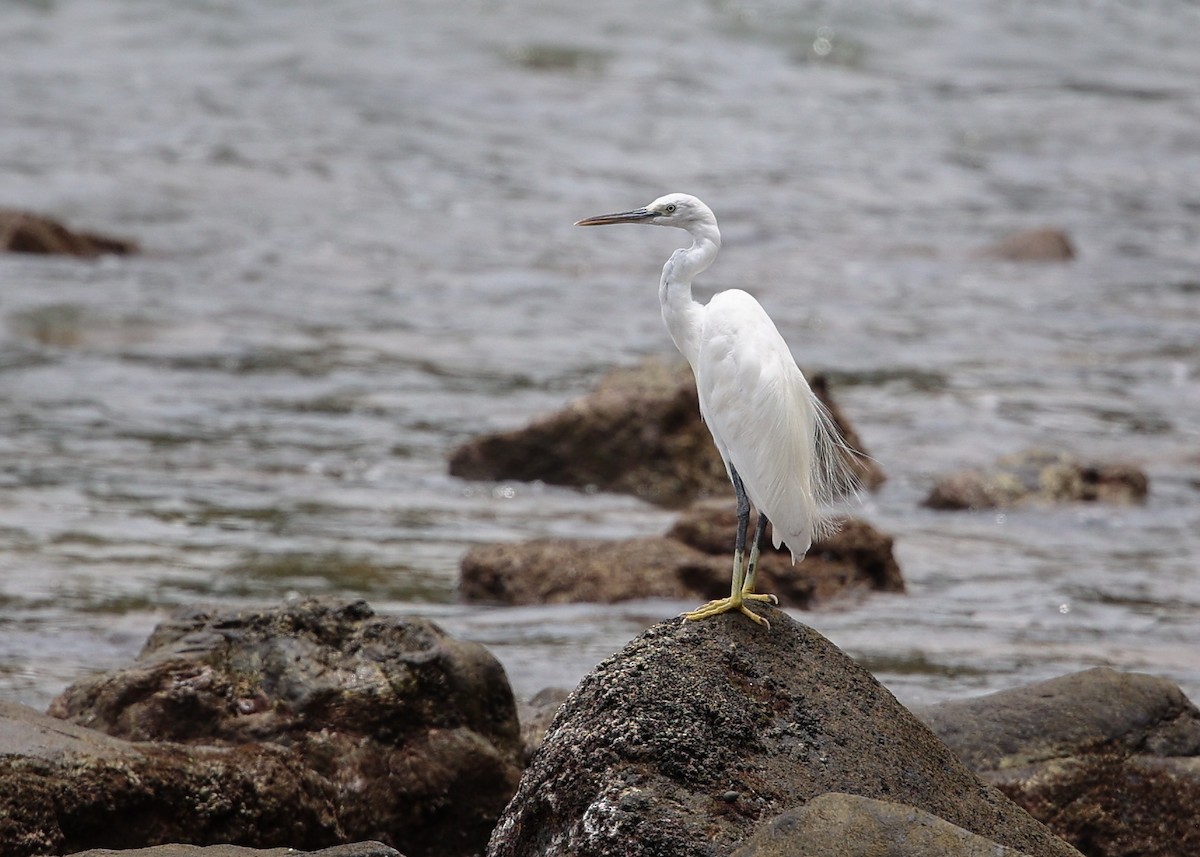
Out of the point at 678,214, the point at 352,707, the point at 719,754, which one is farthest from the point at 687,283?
the point at 352,707

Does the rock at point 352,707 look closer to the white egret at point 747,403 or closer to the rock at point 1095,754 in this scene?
the white egret at point 747,403

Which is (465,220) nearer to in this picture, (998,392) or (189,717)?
(998,392)

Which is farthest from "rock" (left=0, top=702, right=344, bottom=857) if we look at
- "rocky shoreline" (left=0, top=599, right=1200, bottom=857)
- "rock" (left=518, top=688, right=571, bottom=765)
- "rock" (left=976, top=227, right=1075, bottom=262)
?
"rock" (left=976, top=227, right=1075, bottom=262)

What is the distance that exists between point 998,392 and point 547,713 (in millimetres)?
7120

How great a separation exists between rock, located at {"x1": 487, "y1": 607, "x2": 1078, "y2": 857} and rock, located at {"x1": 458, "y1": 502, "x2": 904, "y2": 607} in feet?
9.96

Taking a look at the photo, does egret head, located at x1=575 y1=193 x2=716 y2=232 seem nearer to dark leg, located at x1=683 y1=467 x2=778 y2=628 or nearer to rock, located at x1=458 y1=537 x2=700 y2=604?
dark leg, located at x1=683 y1=467 x2=778 y2=628

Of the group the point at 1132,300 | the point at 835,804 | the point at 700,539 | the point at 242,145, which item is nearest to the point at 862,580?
the point at 700,539

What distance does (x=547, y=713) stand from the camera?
5.14 m

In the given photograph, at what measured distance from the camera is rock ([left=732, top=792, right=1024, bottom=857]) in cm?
294

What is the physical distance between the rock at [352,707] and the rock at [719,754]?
0.99m

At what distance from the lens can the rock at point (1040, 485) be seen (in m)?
8.90

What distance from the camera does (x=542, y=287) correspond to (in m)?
14.2

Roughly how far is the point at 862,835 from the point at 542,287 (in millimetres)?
11475

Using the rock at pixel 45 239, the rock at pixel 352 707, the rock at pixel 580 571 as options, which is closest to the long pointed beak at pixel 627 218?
the rock at pixel 352 707
